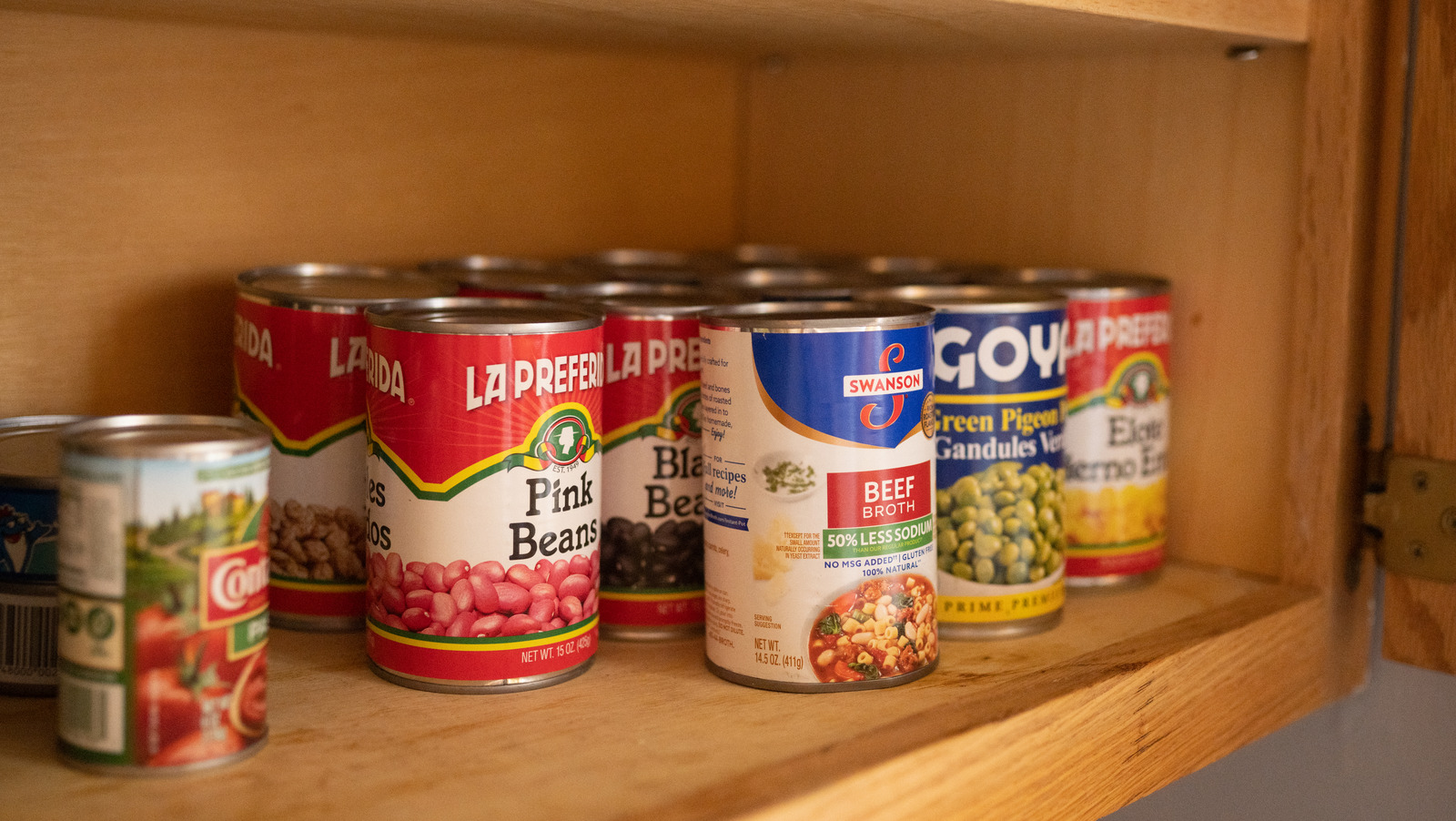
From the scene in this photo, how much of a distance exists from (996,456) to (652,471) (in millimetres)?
263

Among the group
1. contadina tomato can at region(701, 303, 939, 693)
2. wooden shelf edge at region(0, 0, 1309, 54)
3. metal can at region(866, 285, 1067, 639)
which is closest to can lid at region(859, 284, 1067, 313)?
metal can at region(866, 285, 1067, 639)

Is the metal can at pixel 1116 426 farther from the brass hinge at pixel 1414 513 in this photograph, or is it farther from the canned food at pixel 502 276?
the canned food at pixel 502 276

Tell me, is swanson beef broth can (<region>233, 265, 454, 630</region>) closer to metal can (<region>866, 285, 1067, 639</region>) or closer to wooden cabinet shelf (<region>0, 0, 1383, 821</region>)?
wooden cabinet shelf (<region>0, 0, 1383, 821</region>)

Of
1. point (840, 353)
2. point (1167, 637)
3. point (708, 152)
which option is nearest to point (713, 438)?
point (840, 353)

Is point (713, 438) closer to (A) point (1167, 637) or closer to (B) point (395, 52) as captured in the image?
(A) point (1167, 637)

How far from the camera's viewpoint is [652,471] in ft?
3.20

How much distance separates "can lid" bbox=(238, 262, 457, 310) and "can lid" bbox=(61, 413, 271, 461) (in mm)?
185

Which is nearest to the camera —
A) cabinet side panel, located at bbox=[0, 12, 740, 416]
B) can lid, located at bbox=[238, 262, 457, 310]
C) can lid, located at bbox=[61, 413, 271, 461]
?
can lid, located at bbox=[61, 413, 271, 461]

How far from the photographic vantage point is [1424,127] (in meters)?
1.06

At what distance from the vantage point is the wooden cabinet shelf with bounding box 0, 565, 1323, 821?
704mm

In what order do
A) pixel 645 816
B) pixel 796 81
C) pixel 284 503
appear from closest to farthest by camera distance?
1. pixel 645 816
2. pixel 284 503
3. pixel 796 81

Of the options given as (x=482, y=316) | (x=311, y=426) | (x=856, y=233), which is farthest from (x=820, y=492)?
(x=856, y=233)

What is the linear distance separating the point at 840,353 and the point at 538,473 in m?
0.21

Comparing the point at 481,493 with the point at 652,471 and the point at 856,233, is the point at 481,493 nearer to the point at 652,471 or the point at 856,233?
the point at 652,471
